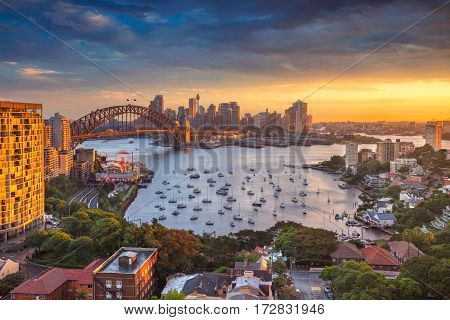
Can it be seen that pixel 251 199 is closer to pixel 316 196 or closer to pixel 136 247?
pixel 316 196

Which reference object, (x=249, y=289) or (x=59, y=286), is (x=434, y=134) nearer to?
(x=249, y=289)

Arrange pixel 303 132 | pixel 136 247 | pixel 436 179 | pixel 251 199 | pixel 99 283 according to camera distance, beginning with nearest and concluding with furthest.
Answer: pixel 99 283 < pixel 136 247 < pixel 251 199 < pixel 436 179 < pixel 303 132

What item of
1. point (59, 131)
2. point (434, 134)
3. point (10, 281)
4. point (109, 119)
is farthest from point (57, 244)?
point (434, 134)

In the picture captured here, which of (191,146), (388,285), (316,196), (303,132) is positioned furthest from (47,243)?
(191,146)

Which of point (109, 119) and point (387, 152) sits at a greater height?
point (109, 119)

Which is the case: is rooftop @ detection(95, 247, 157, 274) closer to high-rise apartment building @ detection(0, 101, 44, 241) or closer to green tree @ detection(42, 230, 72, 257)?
green tree @ detection(42, 230, 72, 257)

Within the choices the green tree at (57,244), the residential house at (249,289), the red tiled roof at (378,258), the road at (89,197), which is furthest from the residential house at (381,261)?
the road at (89,197)

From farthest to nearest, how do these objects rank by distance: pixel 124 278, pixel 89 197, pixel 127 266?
pixel 89 197 → pixel 127 266 → pixel 124 278

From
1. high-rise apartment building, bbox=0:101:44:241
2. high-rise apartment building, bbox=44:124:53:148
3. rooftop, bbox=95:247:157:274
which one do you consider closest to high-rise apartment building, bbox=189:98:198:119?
high-rise apartment building, bbox=44:124:53:148
